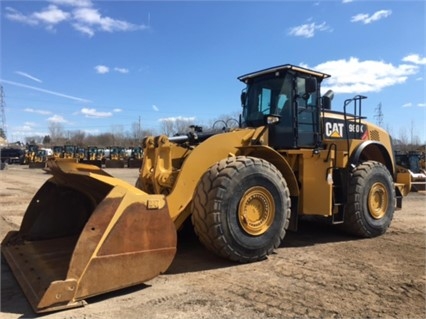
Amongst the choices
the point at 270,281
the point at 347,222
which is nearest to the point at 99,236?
the point at 270,281

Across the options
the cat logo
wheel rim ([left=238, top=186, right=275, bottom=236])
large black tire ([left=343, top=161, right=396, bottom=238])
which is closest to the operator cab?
the cat logo

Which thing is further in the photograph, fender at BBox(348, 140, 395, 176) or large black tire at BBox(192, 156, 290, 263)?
fender at BBox(348, 140, 395, 176)

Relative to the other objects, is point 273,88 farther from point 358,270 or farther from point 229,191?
point 358,270

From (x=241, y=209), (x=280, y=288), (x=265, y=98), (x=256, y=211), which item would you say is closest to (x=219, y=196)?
(x=241, y=209)

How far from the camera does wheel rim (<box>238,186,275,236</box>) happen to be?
5.54 metres

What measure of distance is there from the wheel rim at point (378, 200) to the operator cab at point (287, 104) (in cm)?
133

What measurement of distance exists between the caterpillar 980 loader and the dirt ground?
191 millimetres

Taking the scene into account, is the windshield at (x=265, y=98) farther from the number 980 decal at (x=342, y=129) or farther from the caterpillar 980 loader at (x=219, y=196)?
the number 980 decal at (x=342, y=129)

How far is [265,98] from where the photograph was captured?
24.1ft

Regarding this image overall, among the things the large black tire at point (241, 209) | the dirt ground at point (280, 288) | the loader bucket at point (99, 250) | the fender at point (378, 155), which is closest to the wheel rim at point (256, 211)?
the large black tire at point (241, 209)

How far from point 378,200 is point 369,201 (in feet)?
1.23

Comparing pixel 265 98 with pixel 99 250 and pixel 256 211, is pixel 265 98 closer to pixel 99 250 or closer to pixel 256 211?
pixel 256 211

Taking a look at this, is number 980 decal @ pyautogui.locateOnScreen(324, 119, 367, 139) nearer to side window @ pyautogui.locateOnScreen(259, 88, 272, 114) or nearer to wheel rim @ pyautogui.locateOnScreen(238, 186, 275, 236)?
side window @ pyautogui.locateOnScreen(259, 88, 272, 114)

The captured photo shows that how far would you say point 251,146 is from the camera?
6301 mm
